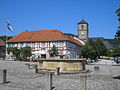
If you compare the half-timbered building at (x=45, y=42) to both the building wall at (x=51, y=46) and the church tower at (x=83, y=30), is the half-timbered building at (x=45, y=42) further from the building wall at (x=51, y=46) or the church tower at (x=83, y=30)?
the church tower at (x=83, y=30)

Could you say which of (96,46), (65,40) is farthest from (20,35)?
(96,46)

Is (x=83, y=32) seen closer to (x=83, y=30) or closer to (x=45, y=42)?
(x=83, y=30)

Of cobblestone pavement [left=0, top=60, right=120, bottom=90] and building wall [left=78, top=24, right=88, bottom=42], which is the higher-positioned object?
building wall [left=78, top=24, right=88, bottom=42]

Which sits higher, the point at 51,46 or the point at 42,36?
the point at 42,36

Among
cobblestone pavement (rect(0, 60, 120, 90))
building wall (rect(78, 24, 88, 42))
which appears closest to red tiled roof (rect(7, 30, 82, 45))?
building wall (rect(78, 24, 88, 42))

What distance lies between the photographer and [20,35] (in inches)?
2370

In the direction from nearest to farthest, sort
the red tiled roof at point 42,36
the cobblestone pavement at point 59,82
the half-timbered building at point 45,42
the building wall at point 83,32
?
1. the cobblestone pavement at point 59,82
2. the half-timbered building at point 45,42
3. the red tiled roof at point 42,36
4. the building wall at point 83,32

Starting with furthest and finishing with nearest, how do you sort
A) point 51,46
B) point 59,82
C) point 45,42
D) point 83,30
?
point 83,30
point 45,42
point 51,46
point 59,82

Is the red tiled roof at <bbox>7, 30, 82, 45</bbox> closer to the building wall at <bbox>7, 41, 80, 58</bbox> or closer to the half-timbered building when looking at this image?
the half-timbered building

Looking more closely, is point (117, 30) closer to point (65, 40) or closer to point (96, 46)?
point (65, 40)

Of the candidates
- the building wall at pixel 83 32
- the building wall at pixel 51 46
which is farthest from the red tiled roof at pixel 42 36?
the building wall at pixel 83 32

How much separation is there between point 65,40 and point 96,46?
2475 cm

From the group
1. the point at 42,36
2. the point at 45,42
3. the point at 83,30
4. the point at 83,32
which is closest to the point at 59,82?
the point at 45,42

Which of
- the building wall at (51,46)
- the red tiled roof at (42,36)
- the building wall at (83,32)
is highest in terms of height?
the building wall at (83,32)
